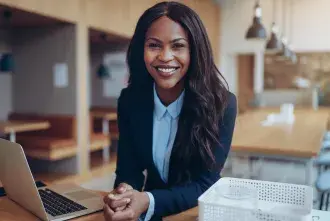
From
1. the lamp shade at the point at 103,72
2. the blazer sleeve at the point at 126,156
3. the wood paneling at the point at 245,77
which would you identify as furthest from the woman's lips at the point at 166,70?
the wood paneling at the point at 245,77

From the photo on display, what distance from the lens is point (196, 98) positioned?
50.2 inches

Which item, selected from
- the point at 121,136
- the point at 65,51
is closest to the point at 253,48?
the point at 65,51

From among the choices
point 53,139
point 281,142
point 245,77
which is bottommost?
point 53,139

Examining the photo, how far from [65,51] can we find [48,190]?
3379 millimetres

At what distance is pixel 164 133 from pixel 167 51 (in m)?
0.31

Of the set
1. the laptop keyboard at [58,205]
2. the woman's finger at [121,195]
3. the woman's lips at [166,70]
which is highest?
the woman's lips at [166,70]

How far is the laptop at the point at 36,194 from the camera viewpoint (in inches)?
41.6

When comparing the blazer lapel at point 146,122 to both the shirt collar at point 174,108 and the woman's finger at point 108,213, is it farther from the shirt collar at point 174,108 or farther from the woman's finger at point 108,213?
the woman's finger at point 108,213

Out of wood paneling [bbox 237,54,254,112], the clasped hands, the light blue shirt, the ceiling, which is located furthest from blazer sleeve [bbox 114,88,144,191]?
wood paneling [bbox 237,54,254,112]

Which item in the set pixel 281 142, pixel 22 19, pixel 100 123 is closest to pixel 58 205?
pixel 281 142

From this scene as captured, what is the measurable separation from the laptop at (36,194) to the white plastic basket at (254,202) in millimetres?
436

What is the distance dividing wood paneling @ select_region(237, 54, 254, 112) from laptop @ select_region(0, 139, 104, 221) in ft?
25.3

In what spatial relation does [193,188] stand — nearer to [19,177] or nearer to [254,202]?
[254,202]

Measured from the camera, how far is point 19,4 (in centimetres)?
358
